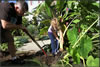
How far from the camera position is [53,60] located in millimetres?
1639

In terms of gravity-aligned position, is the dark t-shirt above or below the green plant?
above

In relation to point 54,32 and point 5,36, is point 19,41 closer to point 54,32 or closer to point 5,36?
point 54,32

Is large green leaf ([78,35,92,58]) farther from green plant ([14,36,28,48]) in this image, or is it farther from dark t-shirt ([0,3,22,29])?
green plant ([14,36,28,48])

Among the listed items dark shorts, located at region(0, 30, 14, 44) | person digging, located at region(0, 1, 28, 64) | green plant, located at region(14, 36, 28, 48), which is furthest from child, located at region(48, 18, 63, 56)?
green plant, located at region(14, 36, 28, 48)

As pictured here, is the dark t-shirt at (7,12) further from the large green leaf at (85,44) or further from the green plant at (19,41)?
the green plant at (19,41)

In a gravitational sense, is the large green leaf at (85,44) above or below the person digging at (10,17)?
below

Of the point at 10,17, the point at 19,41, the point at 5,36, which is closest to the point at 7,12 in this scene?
the point at 10,17

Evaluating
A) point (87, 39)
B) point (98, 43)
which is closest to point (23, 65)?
point (87, 39)

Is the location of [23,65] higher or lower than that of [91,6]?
lower

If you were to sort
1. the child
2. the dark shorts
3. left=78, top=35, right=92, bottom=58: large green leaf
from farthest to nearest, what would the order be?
the child → the dark shorts → left=78, top=35, right=92, bottom=58: large green leaf

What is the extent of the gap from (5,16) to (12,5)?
220 millimetres

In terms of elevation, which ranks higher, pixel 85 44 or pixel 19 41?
pixel 85 44

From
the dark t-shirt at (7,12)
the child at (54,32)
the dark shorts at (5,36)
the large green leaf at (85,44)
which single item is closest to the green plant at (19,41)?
the child at (54,32)

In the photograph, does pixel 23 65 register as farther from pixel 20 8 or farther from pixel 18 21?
pixel 20 8
